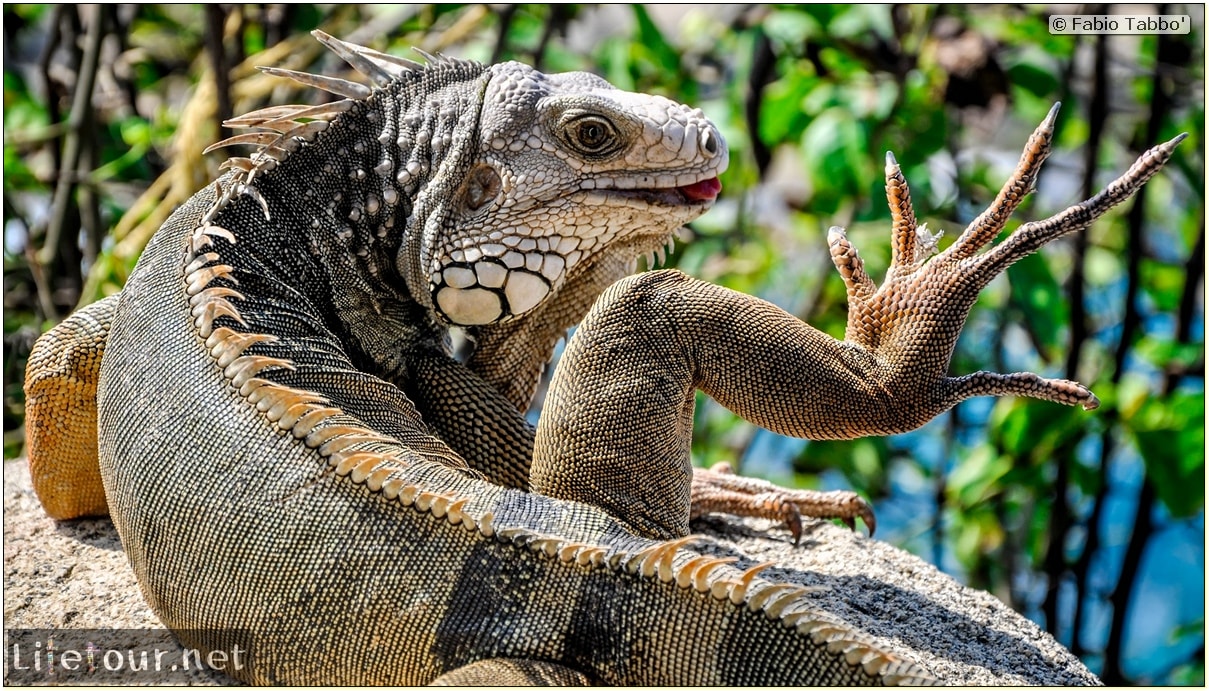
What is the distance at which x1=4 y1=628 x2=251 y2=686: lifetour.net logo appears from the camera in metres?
3.28

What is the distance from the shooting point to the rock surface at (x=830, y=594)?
12.0ft

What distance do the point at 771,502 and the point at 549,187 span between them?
1525 mm

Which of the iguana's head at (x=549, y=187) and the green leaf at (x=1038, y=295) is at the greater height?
the iguana's head at (x=549, y=187)

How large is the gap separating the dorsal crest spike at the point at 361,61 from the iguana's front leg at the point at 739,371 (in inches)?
43.3

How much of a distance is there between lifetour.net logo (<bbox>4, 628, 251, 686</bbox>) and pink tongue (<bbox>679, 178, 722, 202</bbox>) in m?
1.80

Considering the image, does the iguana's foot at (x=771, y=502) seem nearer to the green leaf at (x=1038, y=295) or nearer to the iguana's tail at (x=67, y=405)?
the iguana's tail at (x=67, y=405)

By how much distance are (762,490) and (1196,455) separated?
3296 millimetres

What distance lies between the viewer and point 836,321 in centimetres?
872

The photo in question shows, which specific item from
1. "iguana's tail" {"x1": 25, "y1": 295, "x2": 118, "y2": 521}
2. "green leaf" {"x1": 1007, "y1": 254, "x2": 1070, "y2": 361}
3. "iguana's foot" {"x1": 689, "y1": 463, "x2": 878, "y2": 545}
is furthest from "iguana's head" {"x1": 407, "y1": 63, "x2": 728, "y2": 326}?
"green leaf" {"x1": 1007, "y1": 254, "x2": 1070, "y2": 361}

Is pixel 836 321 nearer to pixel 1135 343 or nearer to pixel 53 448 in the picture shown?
pixel 1135 343
